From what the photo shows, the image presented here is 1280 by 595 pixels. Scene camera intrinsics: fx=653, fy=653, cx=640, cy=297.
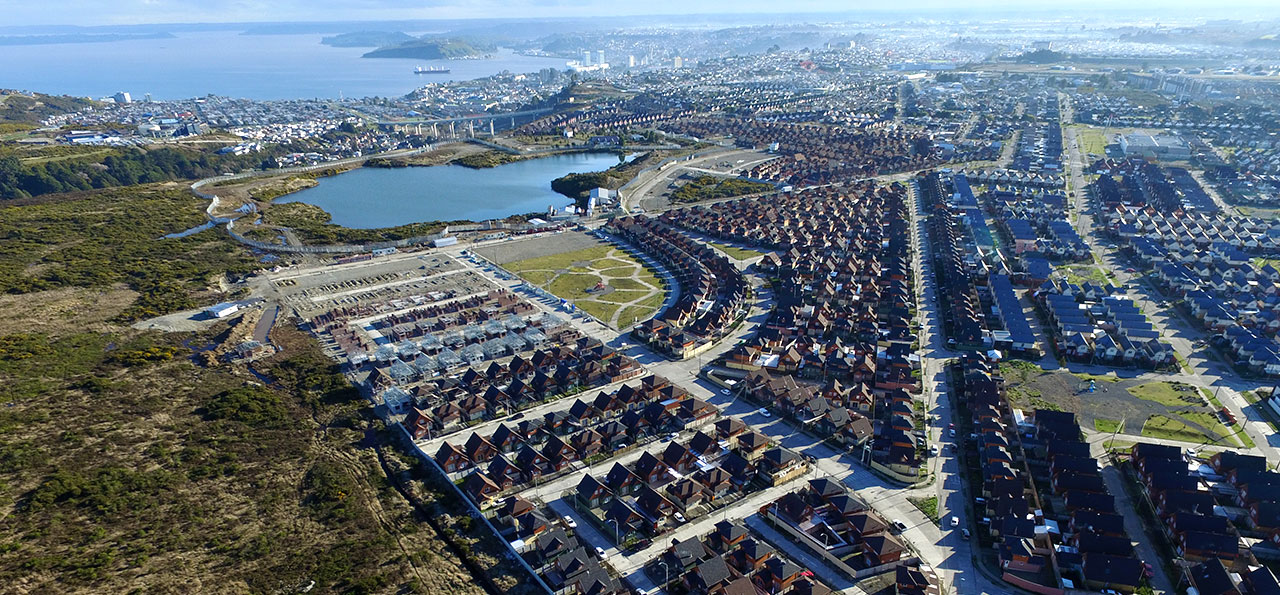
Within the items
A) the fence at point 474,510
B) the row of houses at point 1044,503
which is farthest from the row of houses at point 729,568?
the row of houses at point 1044,503

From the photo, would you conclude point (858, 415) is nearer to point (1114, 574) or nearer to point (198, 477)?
point (1114, 574)

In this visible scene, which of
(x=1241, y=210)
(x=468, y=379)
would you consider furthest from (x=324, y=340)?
(x=1241, y=210)

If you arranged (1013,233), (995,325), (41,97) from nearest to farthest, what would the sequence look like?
(995,325), (1013,233), (41,97)

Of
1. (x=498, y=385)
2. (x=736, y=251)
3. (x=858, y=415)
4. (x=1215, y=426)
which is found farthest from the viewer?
(x=736, y=251)

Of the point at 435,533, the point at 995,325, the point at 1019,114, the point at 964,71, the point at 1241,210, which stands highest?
the point at 964,71

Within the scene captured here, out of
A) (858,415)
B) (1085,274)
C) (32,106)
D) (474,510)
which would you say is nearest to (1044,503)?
(858,415)

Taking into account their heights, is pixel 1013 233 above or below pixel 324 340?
above

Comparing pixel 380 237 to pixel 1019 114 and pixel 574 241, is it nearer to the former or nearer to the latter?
pixel 574 241

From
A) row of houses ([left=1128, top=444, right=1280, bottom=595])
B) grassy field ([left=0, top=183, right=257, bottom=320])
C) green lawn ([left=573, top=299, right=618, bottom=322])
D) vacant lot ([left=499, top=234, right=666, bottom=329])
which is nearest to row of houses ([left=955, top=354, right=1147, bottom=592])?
row of houses ([left=1128, top=444, right=1280, bottom=595])
